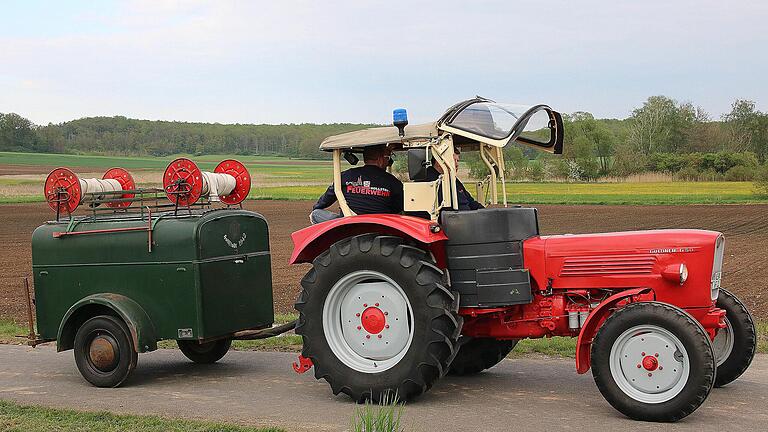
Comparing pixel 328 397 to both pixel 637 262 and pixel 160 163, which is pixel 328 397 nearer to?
pixel 637 262

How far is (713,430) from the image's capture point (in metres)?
6.07

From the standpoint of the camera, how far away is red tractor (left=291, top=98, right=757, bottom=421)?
6.50 metres

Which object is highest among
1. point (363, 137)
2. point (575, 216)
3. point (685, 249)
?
point (363, 137)

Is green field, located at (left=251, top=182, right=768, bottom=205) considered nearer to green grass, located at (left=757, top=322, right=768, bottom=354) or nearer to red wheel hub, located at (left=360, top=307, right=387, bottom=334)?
green grass, located at (left=757, top=322, right=768, bottom=354)

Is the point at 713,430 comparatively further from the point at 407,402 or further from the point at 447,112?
the point at 447,112

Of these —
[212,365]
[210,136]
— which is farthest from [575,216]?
[210,136]

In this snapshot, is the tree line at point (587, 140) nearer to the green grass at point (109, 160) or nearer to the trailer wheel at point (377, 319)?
the green grass at point (109, 160)

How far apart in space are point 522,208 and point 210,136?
393 ft

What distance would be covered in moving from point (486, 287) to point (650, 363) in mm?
1382

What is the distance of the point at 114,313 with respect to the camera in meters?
8.48

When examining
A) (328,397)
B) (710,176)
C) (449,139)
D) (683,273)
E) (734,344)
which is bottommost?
(710,176)

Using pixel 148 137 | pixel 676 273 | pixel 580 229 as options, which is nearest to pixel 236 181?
pixel 676 273

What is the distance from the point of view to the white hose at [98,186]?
8.85 metres

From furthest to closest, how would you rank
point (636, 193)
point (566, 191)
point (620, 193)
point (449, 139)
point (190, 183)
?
point (566, 191)
point (620, 193)
point (636, 193)
point (190, 183)
point (449, 139)
